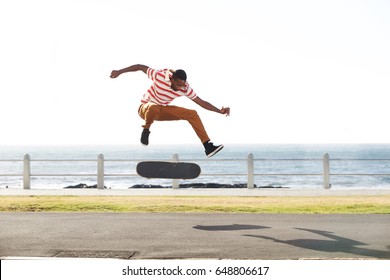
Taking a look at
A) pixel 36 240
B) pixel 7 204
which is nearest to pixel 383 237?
pixel 36 240

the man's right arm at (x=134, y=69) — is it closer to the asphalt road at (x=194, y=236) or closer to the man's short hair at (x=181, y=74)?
the man's short hair at (x=181, y=74)

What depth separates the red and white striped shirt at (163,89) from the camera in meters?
5.55

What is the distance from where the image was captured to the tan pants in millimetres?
5746

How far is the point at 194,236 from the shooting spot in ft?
29.5

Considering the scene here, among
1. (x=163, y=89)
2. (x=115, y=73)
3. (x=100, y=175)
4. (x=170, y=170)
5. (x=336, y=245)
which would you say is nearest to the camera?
(x=163, y=89)

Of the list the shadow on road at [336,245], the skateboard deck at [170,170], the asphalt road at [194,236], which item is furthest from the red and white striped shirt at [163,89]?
the shadow on road at [336,245]

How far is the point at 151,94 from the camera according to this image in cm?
582

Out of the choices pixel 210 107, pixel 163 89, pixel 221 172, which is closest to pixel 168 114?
pixel 163 89

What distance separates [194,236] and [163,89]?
12.9ft

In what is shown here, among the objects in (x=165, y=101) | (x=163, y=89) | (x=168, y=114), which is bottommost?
(x=168, y=114)

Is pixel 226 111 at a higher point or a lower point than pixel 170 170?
higher

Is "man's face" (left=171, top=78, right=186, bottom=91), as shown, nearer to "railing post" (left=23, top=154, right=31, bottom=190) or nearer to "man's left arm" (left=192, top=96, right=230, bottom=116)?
"man's left arm" (left=192, top=96, right=230, bottom=116)

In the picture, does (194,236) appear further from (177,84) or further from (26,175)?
(26,175)
